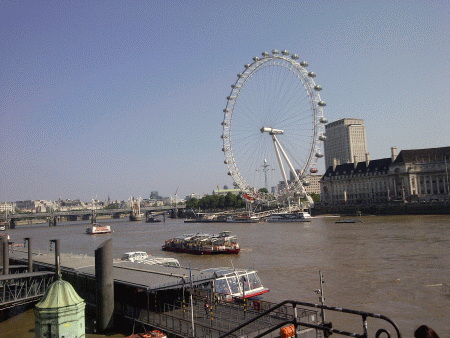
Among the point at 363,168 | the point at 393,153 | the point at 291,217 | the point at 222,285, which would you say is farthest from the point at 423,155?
the point at 222,285

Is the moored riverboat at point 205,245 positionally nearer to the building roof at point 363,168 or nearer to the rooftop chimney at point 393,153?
the rooftop chimney at point 393,153

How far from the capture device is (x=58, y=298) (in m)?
4.68

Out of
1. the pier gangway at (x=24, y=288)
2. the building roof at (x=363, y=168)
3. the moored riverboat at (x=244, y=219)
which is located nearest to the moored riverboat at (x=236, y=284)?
the pier gangway at (x=24, y=288)

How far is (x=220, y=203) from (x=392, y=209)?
63.4 meters

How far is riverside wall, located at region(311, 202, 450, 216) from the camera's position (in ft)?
196

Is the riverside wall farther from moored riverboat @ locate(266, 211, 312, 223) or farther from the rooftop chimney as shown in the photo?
the rooftop chimney

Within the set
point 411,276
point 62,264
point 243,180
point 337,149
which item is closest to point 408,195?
point 243,180

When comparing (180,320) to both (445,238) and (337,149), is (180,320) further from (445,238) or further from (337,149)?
(337,149)

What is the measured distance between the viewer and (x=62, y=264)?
55.3 ft

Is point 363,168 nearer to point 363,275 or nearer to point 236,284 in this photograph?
point 363,275

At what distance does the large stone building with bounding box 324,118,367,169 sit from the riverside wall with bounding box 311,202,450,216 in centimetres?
7093

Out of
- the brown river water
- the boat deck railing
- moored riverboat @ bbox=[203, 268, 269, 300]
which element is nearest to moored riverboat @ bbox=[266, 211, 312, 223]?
the brown river water

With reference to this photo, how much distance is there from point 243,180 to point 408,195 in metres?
31.0

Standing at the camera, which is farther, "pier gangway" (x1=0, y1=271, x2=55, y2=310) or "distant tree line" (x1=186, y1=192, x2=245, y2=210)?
"distant tree line" (x1=186, y1=192, x2=245, y2=210)
